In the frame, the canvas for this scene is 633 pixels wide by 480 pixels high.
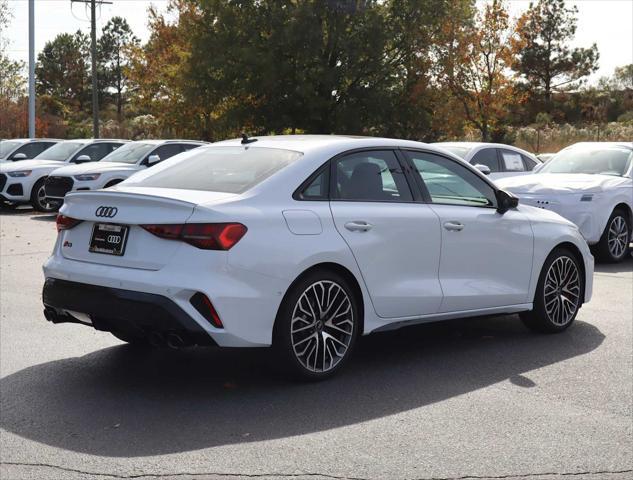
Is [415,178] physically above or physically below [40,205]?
above

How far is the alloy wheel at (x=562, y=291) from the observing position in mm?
8109

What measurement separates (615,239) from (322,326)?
27.0 feet

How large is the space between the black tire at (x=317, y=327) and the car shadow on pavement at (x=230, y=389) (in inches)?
5.7

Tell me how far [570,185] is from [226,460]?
954 cm

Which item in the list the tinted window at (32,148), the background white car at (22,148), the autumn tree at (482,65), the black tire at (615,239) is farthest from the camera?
the autumn tree at (482,65)

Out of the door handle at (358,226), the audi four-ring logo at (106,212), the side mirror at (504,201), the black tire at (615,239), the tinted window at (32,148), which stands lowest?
the black tire at (615,239)

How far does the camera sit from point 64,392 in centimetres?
615

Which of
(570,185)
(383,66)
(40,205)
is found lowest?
(40,205)

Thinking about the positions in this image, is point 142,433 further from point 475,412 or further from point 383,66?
point 383,66

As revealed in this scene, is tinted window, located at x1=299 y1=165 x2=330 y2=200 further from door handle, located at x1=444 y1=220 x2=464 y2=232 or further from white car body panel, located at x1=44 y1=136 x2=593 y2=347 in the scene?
door handle, located at x1=444 y1=220 x2=464 y2=232

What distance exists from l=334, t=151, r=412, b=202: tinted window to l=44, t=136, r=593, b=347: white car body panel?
8 centimetres

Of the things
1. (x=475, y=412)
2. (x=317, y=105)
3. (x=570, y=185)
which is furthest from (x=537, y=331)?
(x=317, y=105)

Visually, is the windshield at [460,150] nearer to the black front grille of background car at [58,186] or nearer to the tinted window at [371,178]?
the black front grille of background car at [58,186]

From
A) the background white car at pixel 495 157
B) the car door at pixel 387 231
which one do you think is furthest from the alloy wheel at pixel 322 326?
the background white car at pixel 495 157
